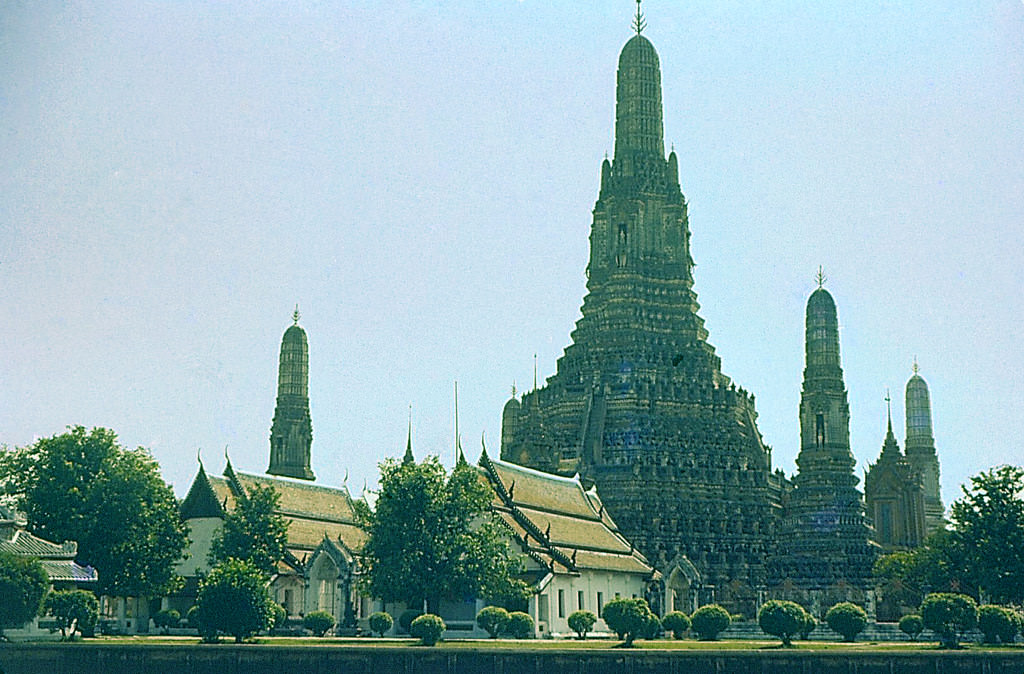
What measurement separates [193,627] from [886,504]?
212 ft

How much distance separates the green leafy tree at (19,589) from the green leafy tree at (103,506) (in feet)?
23.1

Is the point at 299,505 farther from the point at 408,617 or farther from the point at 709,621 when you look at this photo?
the point at 709,621

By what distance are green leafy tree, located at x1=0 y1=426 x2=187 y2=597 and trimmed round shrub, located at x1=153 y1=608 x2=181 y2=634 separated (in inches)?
37.2

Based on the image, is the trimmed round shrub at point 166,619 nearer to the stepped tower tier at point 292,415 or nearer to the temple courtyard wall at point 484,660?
the temple courtyard wall at point 484,660

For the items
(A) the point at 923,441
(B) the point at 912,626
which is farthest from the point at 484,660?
(A) the point at 923,441

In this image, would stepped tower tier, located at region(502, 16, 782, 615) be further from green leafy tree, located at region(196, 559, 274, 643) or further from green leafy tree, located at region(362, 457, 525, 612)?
green leafy tree, located at region(196, 559, 274, 643)

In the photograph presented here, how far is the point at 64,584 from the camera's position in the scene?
63094mm

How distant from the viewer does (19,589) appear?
5338 cm

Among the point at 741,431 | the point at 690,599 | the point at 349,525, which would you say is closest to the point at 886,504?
the point at 741,431

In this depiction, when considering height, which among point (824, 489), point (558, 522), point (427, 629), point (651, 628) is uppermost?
point (824, 489)

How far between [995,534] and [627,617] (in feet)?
60.0

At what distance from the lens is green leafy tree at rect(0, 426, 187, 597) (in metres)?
62.0

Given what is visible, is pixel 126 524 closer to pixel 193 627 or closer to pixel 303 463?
pixel 193 627

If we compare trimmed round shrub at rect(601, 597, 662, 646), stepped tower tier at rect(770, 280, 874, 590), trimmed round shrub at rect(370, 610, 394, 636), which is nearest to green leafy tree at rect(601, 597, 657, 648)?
trimmed round shrub at rect(601, 597, 662, 646)
